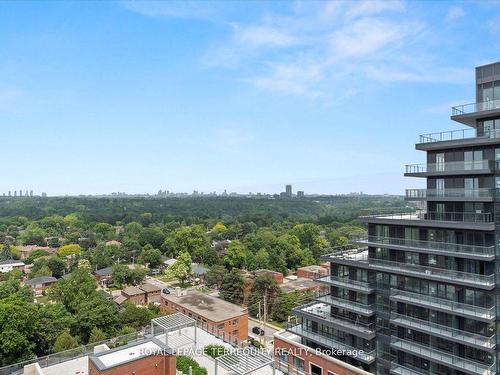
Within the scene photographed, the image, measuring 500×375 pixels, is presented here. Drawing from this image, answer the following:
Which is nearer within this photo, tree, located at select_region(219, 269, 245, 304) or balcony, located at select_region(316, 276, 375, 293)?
balcony, located at select_region(316, 276, 375, 293)

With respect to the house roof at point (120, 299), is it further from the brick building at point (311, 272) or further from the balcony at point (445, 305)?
the balcony at point (445, 305)

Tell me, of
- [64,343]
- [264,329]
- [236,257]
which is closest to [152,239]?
[236,257]

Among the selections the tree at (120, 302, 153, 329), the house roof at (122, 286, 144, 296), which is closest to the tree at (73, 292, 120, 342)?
the tree at (120, 302, 153, 329)

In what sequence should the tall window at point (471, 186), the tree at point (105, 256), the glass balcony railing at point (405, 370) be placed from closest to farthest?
the tall window at point (471, 186)
the glass balcony railing at point (405, 370)
the tree at point (105, 256)

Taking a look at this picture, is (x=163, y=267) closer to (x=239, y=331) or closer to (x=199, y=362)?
(x=239, y=331)

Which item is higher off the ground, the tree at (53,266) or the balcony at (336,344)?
the balcony at (336,344)

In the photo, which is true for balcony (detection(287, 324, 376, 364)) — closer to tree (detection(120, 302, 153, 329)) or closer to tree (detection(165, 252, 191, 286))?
tree (detection(120, 302, 153, 329))

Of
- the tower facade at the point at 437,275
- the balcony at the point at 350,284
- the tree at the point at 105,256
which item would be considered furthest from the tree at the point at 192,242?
the tower facade at the point at 437,275

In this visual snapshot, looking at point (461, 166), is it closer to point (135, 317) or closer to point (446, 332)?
point (446, 332)
